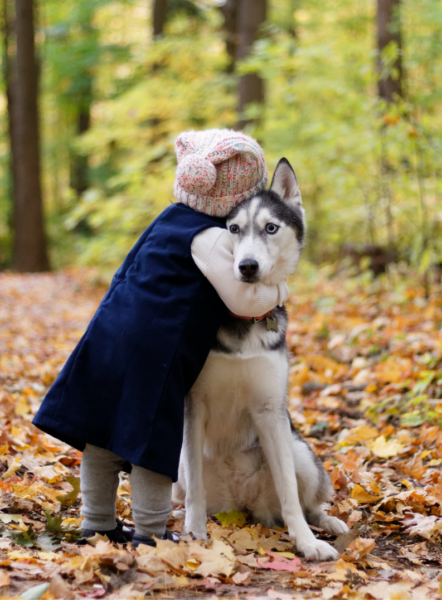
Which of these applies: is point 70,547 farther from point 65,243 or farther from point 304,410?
point 65,243

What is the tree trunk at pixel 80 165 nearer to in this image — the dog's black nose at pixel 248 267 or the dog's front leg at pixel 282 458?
the dog's front leg at pixel 282 458

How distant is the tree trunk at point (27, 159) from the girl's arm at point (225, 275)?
16.1 meters

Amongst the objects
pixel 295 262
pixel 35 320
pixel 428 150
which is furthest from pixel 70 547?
pixel 35 320

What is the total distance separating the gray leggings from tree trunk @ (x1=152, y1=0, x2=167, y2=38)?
1608 cm

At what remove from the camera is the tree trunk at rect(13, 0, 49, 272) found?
16.8 m

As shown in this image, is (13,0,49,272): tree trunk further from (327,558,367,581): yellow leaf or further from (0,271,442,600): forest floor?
(327,558,367,581): yellow leaf

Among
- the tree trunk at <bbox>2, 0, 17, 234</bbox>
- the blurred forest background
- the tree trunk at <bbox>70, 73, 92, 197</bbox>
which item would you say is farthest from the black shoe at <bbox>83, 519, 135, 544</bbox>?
the tree trunk at <bbox>70, 73, 92, 197</bbox>

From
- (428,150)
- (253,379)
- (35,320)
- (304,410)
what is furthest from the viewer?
(35,320)

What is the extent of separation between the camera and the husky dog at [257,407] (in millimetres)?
2695

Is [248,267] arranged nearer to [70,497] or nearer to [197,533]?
[197,533]

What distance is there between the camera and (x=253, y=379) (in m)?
2.78

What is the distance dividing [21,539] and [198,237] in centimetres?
152

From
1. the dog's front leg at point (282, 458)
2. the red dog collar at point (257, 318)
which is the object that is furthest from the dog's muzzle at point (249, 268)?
the dog's front leg at point (282, 458)

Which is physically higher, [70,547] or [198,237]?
[198,237]
